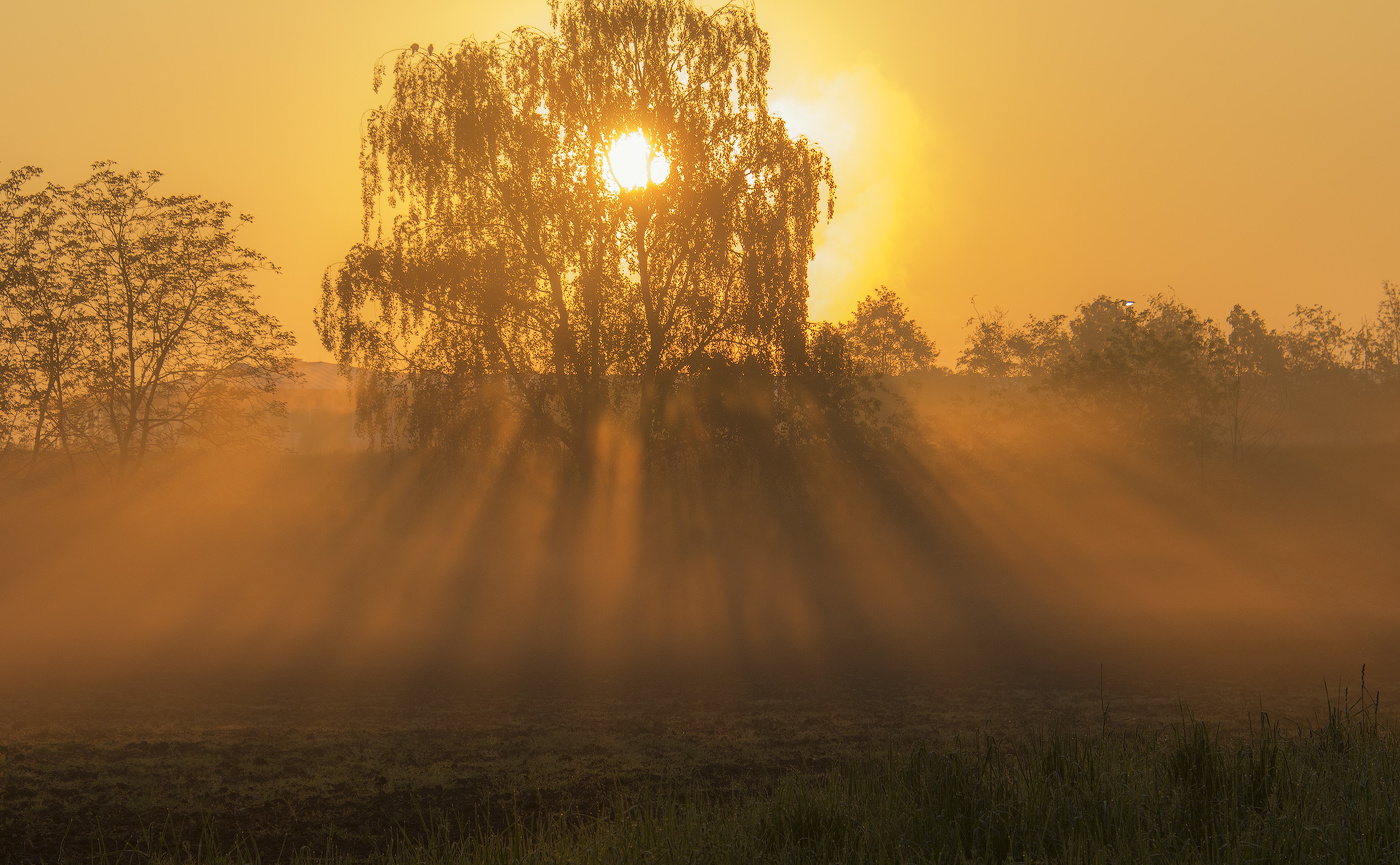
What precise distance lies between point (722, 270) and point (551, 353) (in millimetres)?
5439

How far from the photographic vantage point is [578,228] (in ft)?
96.7

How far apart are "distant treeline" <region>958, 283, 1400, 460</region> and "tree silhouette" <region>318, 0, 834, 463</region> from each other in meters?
16.1

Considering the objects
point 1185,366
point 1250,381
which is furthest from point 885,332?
point 1185,366

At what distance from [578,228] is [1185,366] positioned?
24.0m

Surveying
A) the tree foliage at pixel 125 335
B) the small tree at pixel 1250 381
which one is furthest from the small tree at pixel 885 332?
the tree foliage at pixel 125 335

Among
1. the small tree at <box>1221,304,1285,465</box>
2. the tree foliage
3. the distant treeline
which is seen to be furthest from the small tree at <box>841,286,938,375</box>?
the tree foliage

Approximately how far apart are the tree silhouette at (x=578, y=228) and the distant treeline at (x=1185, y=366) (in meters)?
16.1

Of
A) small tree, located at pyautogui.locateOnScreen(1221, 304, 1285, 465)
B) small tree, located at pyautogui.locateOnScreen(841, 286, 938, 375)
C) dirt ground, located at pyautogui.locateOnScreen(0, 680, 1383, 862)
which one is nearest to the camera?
dirt ground, located at pyautogui.locateOnScreen(0, 680, 1383, 862)

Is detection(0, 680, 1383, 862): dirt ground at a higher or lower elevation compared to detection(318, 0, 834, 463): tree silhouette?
lower

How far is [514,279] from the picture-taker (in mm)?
29141

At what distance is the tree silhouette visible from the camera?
29.1 metres

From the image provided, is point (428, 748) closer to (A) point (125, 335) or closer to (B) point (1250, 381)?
(A) point (125, 335)

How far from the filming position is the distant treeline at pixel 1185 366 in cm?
3925

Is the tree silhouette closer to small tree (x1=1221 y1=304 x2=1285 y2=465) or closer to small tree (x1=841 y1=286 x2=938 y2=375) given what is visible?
small tree (x1=1221 y1=304 x2=1285 y2=465)
